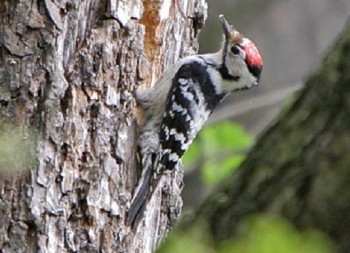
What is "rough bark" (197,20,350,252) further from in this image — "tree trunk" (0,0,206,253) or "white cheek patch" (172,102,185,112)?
"white cheek patch" (172,102,185,112)

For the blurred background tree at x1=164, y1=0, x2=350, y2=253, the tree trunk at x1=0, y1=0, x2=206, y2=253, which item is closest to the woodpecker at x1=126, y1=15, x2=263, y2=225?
the tree trunk at x1=0, y1=0, x2=206, y2=253

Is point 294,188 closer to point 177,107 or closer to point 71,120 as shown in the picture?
point 71,120

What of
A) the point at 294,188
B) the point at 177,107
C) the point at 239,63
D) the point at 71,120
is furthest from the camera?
the point at 239,63

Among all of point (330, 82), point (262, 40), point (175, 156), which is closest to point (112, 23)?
point (175, 156)

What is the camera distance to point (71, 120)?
3.62 meters

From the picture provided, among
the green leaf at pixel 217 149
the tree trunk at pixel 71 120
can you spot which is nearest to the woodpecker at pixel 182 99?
the tree trunk at pixel 71 120

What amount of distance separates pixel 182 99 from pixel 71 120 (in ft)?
3.59

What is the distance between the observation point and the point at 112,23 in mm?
3881

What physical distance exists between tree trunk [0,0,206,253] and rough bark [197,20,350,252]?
1.80m

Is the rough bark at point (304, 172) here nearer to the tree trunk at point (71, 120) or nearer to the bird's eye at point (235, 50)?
the tree trunk at point (71, 120)

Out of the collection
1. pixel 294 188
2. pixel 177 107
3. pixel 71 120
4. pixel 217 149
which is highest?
pixel 217 149

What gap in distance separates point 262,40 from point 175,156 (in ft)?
15.8

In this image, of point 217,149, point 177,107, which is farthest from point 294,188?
point 217,149

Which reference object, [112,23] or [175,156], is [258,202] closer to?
[112,23]
